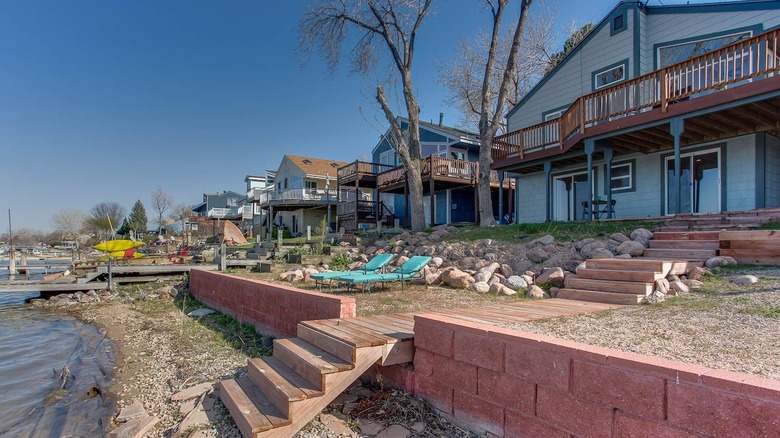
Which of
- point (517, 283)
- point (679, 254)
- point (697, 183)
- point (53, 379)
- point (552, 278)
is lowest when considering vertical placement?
point (53, 379)

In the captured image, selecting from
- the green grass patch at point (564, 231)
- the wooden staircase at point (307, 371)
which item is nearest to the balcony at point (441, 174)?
the green grass patch at point (564, 231)

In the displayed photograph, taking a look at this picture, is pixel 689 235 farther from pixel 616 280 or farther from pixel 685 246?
pixel 616 280

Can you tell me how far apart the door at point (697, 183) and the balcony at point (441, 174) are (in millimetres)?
9152

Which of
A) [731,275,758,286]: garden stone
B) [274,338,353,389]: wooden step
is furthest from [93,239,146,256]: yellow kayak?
[731,275,758,286]: garden stone

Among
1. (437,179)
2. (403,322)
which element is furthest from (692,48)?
(403,322)

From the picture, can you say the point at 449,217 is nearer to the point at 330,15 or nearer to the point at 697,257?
the point at 330,15

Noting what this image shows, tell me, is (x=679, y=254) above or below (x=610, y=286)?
above

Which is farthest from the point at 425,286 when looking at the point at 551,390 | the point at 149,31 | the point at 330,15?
the point at 149,31

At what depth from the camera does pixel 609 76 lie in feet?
47.4

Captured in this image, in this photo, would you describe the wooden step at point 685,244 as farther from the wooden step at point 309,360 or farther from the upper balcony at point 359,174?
the upper balcony at point 359,174

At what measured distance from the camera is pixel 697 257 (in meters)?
6.75

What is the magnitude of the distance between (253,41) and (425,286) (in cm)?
1559

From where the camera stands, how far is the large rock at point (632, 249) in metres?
7.33

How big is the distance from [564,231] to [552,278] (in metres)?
3.54
